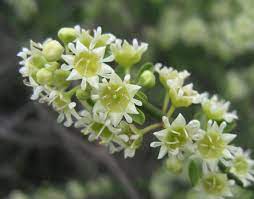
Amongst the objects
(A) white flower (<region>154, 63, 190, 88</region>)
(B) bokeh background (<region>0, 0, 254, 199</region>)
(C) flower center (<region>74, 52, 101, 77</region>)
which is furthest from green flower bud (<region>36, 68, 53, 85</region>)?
(B) bokeh background (<region>0, 0, 254, 199</region>)

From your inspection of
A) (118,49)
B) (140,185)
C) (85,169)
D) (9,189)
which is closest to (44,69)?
(118,49)

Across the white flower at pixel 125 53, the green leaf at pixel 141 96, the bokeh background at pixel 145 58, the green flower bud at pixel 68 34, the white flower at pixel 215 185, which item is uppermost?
the bokeh background at pixel 145 58

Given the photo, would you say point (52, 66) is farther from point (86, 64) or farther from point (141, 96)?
point (141, 96)

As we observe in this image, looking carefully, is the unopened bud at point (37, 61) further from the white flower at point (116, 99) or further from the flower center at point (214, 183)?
the flower center at point (214, 183)

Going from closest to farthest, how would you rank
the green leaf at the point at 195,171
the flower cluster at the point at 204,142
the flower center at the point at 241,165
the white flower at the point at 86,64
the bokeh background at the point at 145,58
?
the white flower at the point at 86,64 → the flower cluster at the point at 204,142 → the green leaf at the point at 195,171 → the flower center at the point at 241,165 → the bokeh background at the point at 145,58

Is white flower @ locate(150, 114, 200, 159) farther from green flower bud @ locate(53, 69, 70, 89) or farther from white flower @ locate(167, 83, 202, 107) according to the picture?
green flower bud @ locate(53, 69, 70, 89)

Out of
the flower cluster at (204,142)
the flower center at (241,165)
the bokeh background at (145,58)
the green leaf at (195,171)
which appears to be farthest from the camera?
the bokeh background at (145,58)

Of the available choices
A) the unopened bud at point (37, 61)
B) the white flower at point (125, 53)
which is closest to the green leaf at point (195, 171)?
the white flower at point (125, 53)
